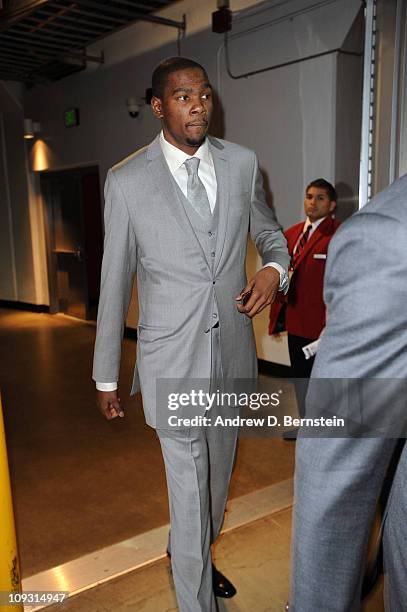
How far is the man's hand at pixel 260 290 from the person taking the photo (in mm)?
1661

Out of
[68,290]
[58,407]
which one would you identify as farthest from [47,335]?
[58,407]

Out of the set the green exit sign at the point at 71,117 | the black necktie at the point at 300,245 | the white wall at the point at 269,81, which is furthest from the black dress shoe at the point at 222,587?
the green exit sign at the point at 71,117

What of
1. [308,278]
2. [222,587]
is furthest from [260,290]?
[308,278]

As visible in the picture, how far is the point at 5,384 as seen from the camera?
5.07m

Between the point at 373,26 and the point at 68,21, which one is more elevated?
the point at 68,21

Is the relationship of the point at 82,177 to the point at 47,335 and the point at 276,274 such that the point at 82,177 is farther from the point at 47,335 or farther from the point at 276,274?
the point at 276,274

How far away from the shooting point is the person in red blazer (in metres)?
3.30

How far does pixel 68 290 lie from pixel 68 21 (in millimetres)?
3950

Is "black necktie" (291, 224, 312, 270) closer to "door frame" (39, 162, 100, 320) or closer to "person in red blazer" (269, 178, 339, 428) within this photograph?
"person in red blazer" (269, 178, 339, 428)

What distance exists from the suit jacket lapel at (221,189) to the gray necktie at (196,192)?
44 mm

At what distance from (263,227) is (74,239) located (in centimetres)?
672

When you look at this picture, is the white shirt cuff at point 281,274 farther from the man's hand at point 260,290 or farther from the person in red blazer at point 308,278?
the person in red blazer at point 308,278

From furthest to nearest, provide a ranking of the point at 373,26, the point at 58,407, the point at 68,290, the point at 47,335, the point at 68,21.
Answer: the point at 68,290
the point at 47,335
the point at 68,21
the point at 58,407
the point at 373,26

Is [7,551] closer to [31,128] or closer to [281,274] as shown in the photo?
[281,274]
